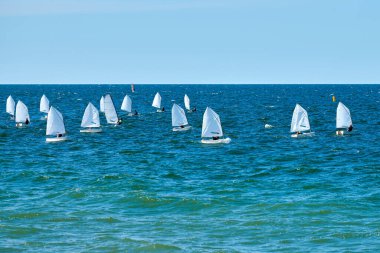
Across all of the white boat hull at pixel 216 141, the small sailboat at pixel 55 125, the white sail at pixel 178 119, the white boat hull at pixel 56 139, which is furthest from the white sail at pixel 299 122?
the small sailboat at pixel 55 125

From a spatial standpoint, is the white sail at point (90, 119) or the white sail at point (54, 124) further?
the white sail at point (90, 119)

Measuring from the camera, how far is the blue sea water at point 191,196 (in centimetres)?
3181

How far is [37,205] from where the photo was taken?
Answer: 39.4 meters

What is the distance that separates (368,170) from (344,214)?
50.4 ft

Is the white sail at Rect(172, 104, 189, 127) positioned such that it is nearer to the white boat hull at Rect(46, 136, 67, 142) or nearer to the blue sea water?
the blue sea water

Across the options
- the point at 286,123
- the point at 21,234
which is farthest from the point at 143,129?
the point at 21,234

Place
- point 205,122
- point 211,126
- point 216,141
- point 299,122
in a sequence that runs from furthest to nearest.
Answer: point 299,122 < point 211,126 < point 205,122 < point 216,141

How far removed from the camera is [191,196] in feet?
136

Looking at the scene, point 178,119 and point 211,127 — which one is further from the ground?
point 178,119

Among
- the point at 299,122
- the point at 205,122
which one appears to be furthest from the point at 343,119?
the point at 205,122

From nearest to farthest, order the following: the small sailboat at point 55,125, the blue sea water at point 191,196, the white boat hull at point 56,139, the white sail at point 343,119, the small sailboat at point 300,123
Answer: the blue sea water at point 191,196
the white boat hull at point 56,139
the small sailboat at point 55,125
the small sailboat at point 300,123
the white sail at point 343,119

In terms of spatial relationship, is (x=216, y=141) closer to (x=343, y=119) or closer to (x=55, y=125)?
(x=343, y=119)

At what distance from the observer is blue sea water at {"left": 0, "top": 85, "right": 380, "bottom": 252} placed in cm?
3181

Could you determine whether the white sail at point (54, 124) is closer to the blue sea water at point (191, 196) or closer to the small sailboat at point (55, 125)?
the small sailboat at point (55, 125)
